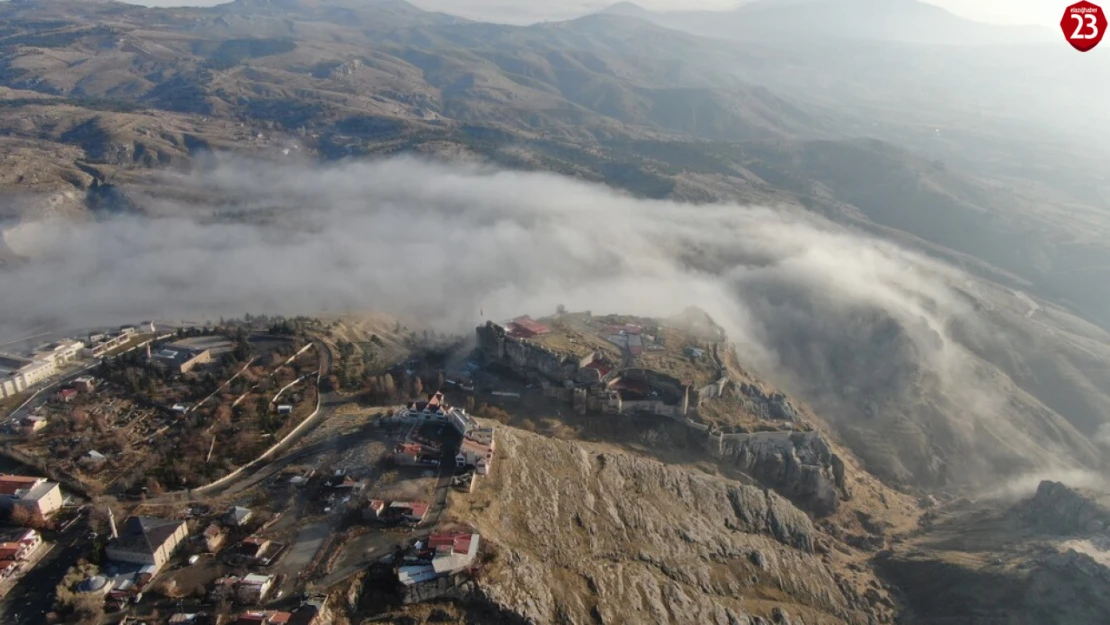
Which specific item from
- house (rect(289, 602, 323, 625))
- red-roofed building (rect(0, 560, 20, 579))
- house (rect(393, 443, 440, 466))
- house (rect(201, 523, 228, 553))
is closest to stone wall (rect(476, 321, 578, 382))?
house (rect(393, 443, 440, 466))

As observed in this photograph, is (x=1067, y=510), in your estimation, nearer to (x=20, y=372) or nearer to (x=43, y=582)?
(x=43, y=582)

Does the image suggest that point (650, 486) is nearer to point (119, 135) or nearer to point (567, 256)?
point (567, 256)

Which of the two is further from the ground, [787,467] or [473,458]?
[473,458]

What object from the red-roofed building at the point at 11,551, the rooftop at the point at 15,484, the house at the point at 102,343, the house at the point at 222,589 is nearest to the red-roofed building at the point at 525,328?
the house at the point at 102,343

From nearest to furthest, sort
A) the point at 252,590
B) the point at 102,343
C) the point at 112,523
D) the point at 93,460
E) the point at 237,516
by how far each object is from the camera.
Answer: the point at 252,590
the point at 112,523
the point at 237,516
the point at 93,460
the point at 102,343

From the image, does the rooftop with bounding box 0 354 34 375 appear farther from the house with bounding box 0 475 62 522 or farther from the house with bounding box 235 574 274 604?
the house with bounding box 235 574 274 604

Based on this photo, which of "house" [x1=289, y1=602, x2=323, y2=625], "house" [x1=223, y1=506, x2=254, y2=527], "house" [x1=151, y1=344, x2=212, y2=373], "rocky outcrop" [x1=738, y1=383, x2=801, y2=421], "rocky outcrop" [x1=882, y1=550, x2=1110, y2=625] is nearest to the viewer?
"house" [x1=289, y1=602, x2=323, y2=625]

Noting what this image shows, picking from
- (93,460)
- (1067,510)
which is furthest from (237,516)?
(1067,510)
